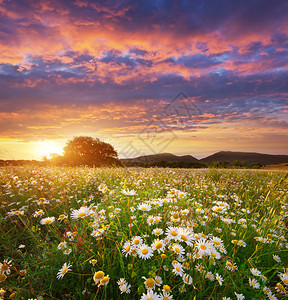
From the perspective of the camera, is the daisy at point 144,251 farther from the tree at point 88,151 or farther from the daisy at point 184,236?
the tree at point 88,151

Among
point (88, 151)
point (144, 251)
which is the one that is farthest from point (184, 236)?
point (88, 151)

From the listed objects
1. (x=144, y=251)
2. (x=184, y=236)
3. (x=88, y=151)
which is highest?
(x=88, y=151)

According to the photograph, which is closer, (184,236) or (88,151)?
(184,236)

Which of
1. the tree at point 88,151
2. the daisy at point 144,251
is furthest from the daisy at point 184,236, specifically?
the tree at point 88,151

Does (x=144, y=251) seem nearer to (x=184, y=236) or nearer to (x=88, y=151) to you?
(x=184, y=236)

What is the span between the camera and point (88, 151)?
32.8 meters

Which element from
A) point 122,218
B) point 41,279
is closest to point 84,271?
point 41,279

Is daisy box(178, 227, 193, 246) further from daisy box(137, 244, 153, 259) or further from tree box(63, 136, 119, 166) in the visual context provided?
tree box(63, 136, 119, 166)

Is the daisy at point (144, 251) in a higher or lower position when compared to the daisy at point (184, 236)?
lower

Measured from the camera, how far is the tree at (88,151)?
102 feet

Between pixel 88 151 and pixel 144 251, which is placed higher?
pixel 88 151

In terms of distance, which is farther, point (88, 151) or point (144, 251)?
point (88, 151)

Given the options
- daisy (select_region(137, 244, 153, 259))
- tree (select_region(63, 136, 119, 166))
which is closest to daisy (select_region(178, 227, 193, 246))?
daisy (select_region(137, 244, 153, 259))

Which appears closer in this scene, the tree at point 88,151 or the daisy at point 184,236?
the daisy at point 184,236
